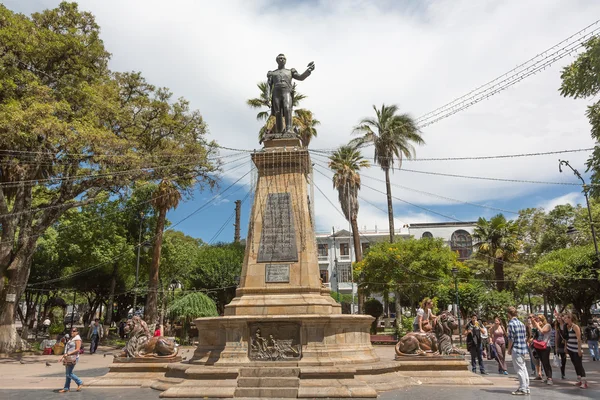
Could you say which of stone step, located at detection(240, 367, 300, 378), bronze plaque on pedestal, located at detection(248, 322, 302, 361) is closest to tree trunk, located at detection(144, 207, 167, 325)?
bronze plaque on pedestal, located at detection(248, 322, 302, 361)

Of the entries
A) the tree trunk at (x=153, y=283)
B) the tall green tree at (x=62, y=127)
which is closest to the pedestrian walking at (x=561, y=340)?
the tall green tree at (x=62, y=127)

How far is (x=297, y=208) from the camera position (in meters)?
12.2

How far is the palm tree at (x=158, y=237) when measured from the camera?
27312 mm

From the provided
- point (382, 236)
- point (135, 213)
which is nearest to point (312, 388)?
point (135, 213)

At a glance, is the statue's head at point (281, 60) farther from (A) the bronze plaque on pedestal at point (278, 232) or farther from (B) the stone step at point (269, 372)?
(B) the stone step at point (269, 372)

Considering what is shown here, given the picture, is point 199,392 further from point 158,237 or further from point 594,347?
point 158,237

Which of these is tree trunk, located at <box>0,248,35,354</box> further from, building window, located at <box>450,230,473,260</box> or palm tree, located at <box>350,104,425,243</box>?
building window, located at <box>450,230,473,260</box>

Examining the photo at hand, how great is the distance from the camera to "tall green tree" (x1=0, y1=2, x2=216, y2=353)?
18391 millimetres

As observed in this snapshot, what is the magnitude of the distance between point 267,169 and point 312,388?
601 cm

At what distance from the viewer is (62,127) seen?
17922 mm

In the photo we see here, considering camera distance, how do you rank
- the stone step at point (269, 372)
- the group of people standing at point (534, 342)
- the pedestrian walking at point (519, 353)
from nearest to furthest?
the pedestrian walking at point (519, 353)
the group of people standing at point (534, 342)
the stone step at point (269, 372)

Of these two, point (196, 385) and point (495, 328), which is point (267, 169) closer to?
point (196, 385)

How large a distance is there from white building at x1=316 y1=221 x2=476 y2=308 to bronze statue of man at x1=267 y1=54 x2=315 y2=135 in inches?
1541

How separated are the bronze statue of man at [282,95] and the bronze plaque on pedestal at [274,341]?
5.64 meters
